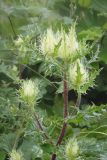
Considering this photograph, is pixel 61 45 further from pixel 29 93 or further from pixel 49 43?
pixel 29 93

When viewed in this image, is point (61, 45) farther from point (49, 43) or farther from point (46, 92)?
point (46, 92)

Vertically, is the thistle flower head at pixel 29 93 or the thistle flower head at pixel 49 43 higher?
the thistle flower head at pixel 49 43

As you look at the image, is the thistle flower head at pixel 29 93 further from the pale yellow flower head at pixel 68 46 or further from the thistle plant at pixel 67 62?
the pale yellow flower head at pixel 68 46

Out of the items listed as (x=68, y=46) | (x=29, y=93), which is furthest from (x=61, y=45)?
(x=29, y=93)

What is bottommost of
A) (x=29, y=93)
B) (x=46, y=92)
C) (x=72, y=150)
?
(x=46, y=92)

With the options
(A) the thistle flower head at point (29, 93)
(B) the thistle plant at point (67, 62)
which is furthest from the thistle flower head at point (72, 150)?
(A) the thistle flower head at point (29, 93)

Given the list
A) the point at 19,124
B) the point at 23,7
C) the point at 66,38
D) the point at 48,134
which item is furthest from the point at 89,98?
the point at 66,38

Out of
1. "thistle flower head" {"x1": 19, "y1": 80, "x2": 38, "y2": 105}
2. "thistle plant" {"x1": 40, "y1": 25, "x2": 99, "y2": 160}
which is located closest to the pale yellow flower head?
"thistle plant" {"x1": 40, "y1": 25, "x2": 99, "y2": 160}

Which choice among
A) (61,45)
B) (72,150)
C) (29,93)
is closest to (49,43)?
(61,45)

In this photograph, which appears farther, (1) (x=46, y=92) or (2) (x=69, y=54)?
(1) (x=46, y=92)

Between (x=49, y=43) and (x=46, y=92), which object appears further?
(x=46, y=92)

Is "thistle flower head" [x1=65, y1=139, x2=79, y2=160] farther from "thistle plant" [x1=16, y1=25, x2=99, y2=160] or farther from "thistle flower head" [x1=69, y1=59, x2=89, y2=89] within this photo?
"thistle flower head" [x1=69, y1=59, x2=89, y2=89]

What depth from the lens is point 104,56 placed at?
218 centimetres

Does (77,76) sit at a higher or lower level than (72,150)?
higher
